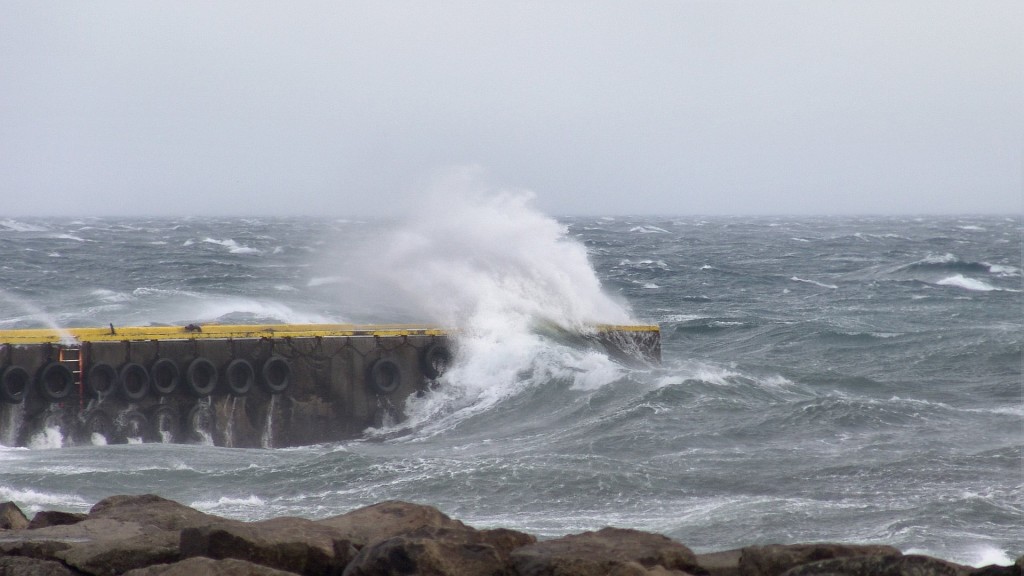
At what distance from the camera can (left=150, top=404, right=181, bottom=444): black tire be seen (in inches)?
607

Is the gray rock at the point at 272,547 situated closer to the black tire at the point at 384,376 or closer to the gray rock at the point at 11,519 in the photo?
the gray rock at the point at 11,519

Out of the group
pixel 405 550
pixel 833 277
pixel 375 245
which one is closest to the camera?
pixel 405 550

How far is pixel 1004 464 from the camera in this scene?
42.3 ft

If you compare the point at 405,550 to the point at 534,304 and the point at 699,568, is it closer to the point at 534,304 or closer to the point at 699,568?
the point at 699,568

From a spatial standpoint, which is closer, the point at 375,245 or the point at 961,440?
the point at 961,440

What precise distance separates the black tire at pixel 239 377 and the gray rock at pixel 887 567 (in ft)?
36.7

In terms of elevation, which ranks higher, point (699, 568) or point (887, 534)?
point (699, 568)

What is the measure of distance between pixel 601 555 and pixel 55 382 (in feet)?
35.4

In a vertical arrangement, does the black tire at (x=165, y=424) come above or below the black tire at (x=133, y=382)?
below

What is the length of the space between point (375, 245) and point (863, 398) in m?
15.4

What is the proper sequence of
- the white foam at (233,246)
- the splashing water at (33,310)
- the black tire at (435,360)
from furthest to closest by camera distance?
the white foam at (233,246)
the splashing water at (33,310)
the black tire at (435,360)

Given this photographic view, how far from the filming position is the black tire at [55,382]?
49.1ft

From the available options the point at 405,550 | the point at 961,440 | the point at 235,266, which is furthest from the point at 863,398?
the point at 235,266

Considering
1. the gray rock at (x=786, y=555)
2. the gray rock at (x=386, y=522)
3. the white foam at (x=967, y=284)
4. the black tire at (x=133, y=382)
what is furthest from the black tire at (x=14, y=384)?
the white foam at (x=967, y=284)
